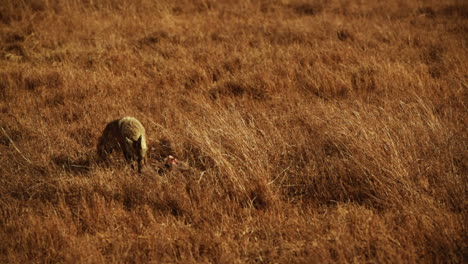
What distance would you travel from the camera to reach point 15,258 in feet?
7.48

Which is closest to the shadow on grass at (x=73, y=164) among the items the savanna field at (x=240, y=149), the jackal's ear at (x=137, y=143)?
the savanna field at (x=240, y=149)

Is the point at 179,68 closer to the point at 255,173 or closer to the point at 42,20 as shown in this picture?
the point at 255,173

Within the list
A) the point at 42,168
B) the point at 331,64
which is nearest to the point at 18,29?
the point at 42,168

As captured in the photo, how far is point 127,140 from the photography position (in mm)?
3164

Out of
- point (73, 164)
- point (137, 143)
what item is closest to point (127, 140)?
point (137, 143)

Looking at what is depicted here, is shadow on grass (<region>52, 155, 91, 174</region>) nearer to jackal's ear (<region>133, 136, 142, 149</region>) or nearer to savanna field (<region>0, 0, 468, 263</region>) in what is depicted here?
savanna field (<region>0, 0, 468, 263</region>)

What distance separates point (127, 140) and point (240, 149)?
1.02m

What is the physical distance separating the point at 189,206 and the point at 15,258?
3.85ft

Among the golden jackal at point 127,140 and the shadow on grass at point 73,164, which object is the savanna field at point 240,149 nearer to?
the shadow on grass at point 73,164

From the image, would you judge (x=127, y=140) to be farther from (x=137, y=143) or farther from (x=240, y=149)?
(x=240, y=149)

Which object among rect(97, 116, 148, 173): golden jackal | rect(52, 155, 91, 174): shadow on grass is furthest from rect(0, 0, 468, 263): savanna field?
rect(97, 116, 148, 173): golden jackal

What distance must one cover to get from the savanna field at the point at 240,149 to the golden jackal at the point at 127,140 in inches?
5.0

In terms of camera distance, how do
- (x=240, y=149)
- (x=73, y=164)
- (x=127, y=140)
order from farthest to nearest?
(x=73, y=164)
(x=240, y=149)
(x=127, y=140)

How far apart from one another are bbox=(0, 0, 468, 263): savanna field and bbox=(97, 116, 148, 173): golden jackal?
0.13 metres
